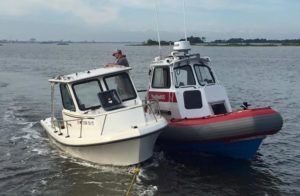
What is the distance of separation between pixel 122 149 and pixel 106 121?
918 mm

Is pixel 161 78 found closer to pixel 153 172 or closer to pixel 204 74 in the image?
pixel 204 74

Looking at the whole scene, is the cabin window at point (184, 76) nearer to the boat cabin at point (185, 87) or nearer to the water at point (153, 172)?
the boat cabin at point (185, 87)

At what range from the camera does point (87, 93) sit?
13664mm

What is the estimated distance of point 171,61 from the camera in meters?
15.1

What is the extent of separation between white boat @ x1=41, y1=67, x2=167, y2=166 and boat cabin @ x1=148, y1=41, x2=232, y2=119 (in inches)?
29.3

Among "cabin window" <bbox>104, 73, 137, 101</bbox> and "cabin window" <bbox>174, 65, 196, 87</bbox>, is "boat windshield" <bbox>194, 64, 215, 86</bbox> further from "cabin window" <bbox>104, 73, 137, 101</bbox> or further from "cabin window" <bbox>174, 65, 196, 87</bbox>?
"cabin window" <bbox>104, 73, 137, 101</bbox>

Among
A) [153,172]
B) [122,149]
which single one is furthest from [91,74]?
[153,172]

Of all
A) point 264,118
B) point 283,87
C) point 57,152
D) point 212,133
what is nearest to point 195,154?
point 212,133

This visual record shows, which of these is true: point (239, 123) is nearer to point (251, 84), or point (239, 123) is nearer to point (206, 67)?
point (206, 67)

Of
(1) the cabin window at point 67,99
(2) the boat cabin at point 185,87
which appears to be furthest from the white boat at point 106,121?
(2) the boat cabin at point 185,87

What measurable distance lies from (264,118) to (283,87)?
20987mm

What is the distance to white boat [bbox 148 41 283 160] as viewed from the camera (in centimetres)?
1256

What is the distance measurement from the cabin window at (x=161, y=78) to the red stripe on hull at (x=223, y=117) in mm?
1641

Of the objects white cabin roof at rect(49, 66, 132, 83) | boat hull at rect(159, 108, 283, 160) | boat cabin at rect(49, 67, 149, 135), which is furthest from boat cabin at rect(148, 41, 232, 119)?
white cabin roof at rect(49, 66, 132, 83)
